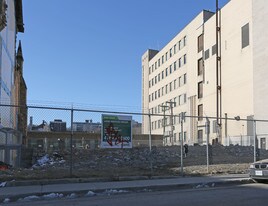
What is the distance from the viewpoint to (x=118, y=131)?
51.5 ft

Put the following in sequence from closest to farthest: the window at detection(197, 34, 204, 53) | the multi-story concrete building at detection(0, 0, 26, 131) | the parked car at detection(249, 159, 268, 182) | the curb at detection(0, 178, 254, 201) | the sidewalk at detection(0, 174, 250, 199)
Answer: the curb at detection(0, 178, 254, 201) < the sidewalk at detection(0, 174, 250, 199) < the parked car at detection(249, 159, 268, 182) < the multi-story concrete building at detection(0, 0, 26, 131) < the window at detection(197, 34, 204, 53)

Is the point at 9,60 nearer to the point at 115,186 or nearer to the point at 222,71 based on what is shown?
the point at 115,186

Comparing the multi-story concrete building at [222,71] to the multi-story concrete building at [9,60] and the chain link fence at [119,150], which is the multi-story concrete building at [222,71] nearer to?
the chain link fence at [119,150]

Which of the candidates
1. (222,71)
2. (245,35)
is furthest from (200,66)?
(245,35)

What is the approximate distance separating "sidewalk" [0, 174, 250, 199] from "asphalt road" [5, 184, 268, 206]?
20.7 inches

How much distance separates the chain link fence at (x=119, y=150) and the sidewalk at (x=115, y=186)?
4.18ft

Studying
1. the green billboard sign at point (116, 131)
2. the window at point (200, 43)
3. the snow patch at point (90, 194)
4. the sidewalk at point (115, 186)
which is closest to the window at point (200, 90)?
the window at point (200, 43)

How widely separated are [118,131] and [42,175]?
3.21 metres

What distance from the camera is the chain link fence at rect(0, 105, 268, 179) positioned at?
15641 millimetres

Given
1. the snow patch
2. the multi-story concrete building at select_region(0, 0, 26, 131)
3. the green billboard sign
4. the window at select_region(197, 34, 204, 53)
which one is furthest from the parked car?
the window at select_region(197, 34, 204, 53)

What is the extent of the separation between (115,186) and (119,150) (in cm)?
1790

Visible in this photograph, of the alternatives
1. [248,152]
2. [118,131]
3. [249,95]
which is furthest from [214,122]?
[118,131]

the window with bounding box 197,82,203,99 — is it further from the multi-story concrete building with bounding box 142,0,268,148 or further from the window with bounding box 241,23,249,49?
the window with bounding box 241,23,249,49

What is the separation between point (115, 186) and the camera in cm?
1304
